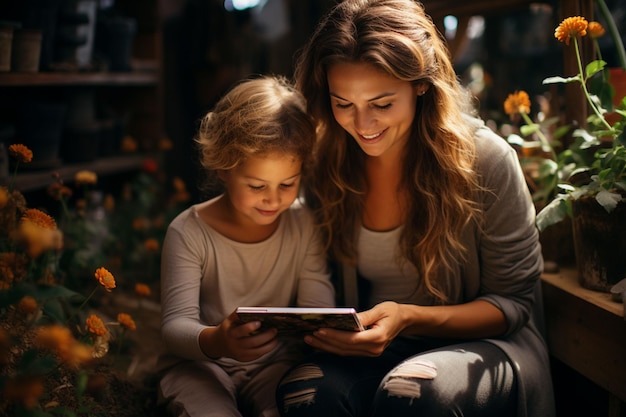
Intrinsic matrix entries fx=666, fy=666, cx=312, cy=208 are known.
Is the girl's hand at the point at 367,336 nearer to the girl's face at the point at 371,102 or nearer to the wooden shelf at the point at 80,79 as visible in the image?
the girl's face at the point at 371,102

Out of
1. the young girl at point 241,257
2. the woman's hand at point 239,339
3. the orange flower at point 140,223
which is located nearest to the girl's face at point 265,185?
the young girl at point 241,257

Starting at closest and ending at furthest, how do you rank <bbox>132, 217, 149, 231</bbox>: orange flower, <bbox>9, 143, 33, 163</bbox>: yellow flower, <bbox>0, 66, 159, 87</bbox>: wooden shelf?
<bbox>9, 143, 33, 163</bbox>: yellow flower
<bbox>0, 66, 159, 87</bbox>: wooden shelf
<bbox>132, 217, 149, 231</bbox>: orange flower

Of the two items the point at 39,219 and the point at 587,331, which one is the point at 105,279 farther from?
the point at 587,331

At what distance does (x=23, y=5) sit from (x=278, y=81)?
3.86 ft

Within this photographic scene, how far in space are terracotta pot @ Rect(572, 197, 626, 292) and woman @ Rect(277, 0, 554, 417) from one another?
13 cm

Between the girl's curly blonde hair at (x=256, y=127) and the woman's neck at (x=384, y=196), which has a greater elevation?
the girl's curly blonde hair at (x=256, y=127)

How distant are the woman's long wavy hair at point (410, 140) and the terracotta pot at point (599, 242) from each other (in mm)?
282

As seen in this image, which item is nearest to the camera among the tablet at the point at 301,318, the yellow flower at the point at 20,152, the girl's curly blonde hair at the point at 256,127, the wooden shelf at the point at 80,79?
the tablet at the point at 301,318

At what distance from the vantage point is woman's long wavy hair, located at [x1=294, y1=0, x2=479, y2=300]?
1.59m

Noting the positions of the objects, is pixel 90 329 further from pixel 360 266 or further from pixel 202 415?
pixel 360 266

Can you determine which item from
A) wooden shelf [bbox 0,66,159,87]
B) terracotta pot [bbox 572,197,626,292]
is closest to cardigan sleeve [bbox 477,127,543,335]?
terracotta pot [bbox 572,197,626,292]

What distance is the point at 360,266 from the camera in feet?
6.08

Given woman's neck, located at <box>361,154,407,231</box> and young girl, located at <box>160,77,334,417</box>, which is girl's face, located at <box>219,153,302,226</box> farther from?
woman's neck, located at <box>361,154,407,231</box>

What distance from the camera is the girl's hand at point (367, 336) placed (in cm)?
149
